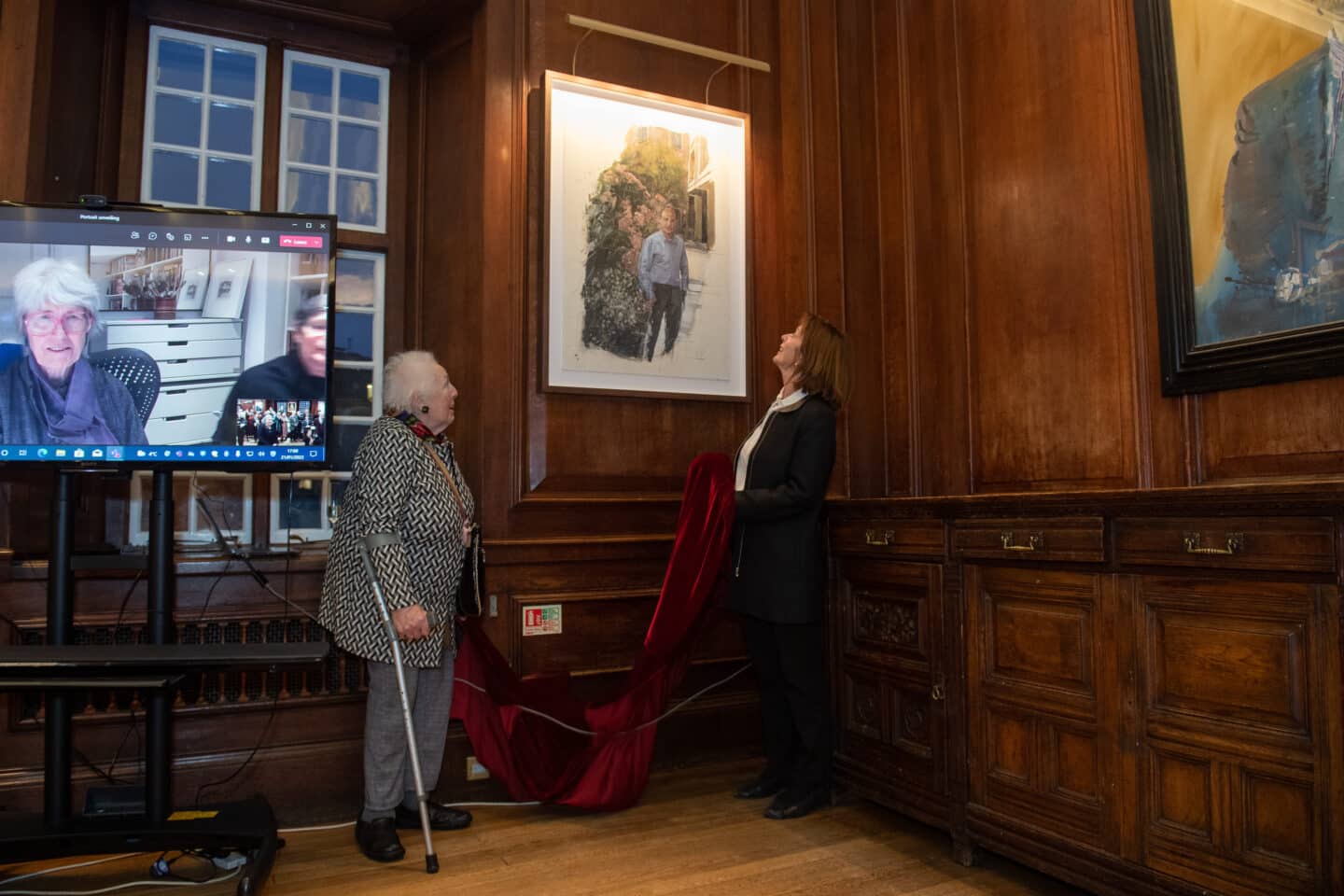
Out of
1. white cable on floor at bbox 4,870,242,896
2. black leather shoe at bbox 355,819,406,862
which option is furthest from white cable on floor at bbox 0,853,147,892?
black leather shoe at bbox 355,819,406,862

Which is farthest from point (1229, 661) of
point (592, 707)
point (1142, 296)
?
point (592, 707)

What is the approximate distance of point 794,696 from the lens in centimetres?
304

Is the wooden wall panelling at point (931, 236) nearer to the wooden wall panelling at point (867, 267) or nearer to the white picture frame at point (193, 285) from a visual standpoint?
the wooden wall panelling at point (867, 267)

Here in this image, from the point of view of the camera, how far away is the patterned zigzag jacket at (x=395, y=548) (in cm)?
262

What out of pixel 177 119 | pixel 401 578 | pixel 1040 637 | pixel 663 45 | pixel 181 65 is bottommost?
pixel 1040 637

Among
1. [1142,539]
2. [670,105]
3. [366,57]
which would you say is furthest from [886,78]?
[1142,539]

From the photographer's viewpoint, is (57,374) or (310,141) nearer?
(57,374)

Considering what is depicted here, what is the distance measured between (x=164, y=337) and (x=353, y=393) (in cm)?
113

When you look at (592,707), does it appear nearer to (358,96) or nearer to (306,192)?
(306,192)

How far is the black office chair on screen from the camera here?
8.11 feet

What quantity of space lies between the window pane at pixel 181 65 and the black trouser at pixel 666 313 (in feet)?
6.28

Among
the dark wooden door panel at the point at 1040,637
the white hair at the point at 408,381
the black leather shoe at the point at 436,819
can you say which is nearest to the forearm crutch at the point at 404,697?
the black leather shoe at the point at 436,819

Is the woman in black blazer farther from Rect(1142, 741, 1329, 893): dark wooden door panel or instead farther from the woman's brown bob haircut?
Rect(1142, 741, 1329, 893): dark wooden door panel

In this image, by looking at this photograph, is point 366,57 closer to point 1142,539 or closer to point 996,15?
point 996,15
